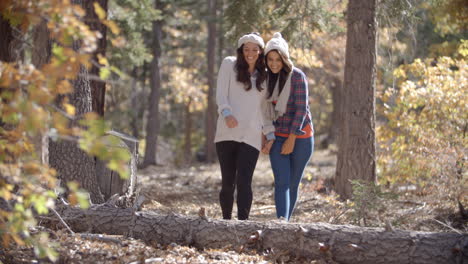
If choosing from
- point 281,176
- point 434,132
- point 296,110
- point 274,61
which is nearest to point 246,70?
point 274,61

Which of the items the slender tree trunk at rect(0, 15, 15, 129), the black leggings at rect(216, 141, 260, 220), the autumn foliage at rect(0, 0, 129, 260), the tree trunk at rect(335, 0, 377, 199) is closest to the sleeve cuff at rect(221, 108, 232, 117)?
the black leggings at rect(216, 141, 260, 220)

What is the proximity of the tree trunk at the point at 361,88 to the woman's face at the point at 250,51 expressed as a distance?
3.42 meters

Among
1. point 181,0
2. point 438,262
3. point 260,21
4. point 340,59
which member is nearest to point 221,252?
point 438,262

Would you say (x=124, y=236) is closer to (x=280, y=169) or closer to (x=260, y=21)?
(x=280, y=169)

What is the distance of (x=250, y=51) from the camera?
4.90m

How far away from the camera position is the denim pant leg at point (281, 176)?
509 cm

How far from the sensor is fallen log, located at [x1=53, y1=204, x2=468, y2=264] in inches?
156

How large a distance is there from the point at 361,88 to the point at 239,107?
357 cm

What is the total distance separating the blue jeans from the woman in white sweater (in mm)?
270

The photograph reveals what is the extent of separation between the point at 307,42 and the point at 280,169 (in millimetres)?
4200

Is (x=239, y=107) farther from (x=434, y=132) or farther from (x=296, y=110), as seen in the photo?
(x=434, y=132)

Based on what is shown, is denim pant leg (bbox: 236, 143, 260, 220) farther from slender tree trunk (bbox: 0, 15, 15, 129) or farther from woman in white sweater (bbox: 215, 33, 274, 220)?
slender tree trunk (bbox: 0, 15, 15, 129)

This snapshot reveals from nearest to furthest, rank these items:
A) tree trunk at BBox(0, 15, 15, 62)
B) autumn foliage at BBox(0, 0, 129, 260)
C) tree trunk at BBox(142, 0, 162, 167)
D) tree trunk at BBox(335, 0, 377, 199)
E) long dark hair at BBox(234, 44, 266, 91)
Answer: autumn foliage at BBox(0, 0, 129, 260), long dark hair at BBox(234, 44, 266, 91), tree trunk at BBox(0, 15, 15, 62), tree trunk at BBox(335, 0, 377, 199), tree trunk at BBox(142, 0, 162, 167)

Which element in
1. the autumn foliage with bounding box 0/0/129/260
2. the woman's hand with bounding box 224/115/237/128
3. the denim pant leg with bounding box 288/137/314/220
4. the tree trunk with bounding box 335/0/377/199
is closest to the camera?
the autumn foliage with bounding box 0/0/129/260
